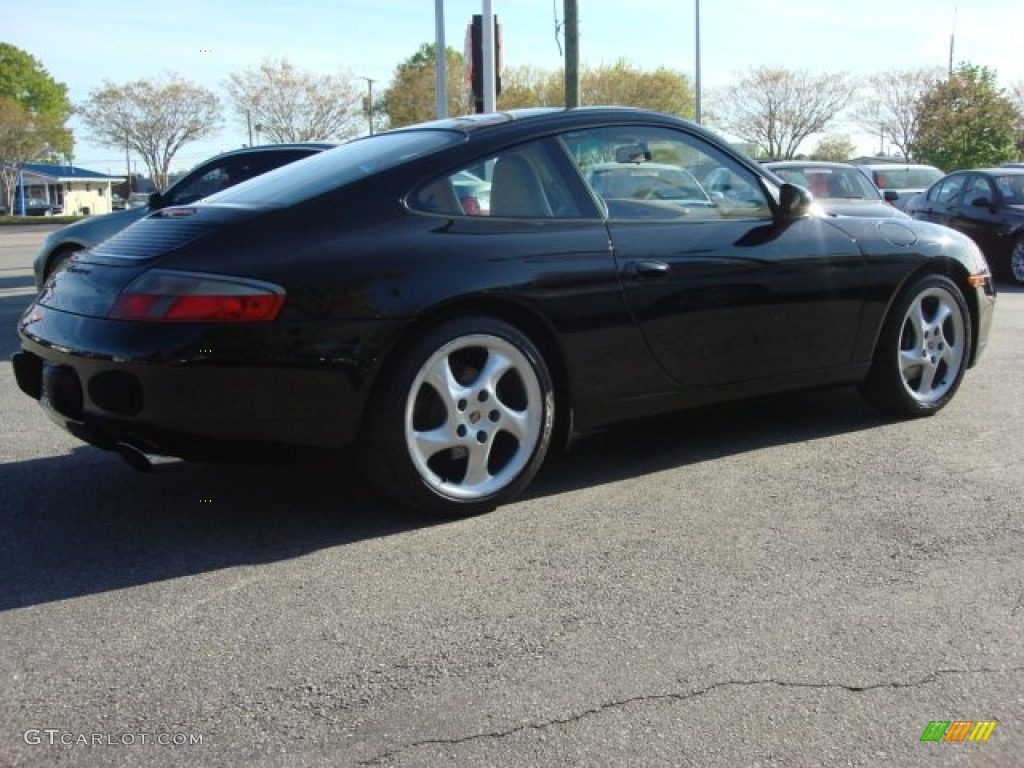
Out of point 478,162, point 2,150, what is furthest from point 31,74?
point 478,162

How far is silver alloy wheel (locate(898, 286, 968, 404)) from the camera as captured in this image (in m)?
4.98

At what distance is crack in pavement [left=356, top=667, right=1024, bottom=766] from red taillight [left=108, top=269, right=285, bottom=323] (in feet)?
5.07

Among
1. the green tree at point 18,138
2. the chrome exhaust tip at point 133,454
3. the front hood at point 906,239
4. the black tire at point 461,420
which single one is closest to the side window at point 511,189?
the black tire at point 461,420

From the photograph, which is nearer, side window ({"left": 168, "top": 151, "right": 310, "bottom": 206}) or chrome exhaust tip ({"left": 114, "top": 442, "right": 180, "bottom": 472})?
chrome exhaust tip ({"left": 114, "top": 442, "right": 180, "bottom": 472})

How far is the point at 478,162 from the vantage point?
3.86 meters

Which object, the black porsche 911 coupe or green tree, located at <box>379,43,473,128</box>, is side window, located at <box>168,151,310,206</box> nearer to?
the black porsche 911 coupe

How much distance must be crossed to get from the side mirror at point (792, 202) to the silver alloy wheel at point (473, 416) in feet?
4.94

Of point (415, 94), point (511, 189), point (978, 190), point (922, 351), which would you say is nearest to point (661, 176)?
point (511, 189)

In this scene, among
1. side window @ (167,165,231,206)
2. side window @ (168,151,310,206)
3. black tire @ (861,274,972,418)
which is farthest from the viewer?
side window @ (168,151,310,206)

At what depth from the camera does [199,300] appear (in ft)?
10.6

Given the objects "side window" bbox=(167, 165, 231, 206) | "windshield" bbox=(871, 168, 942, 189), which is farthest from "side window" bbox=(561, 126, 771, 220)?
"windshield" bbox=(871, 168, 942, 189)

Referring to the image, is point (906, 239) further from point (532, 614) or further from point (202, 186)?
point (202, 186)

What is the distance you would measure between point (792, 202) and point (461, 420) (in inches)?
73.3

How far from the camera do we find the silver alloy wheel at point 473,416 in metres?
3.57
